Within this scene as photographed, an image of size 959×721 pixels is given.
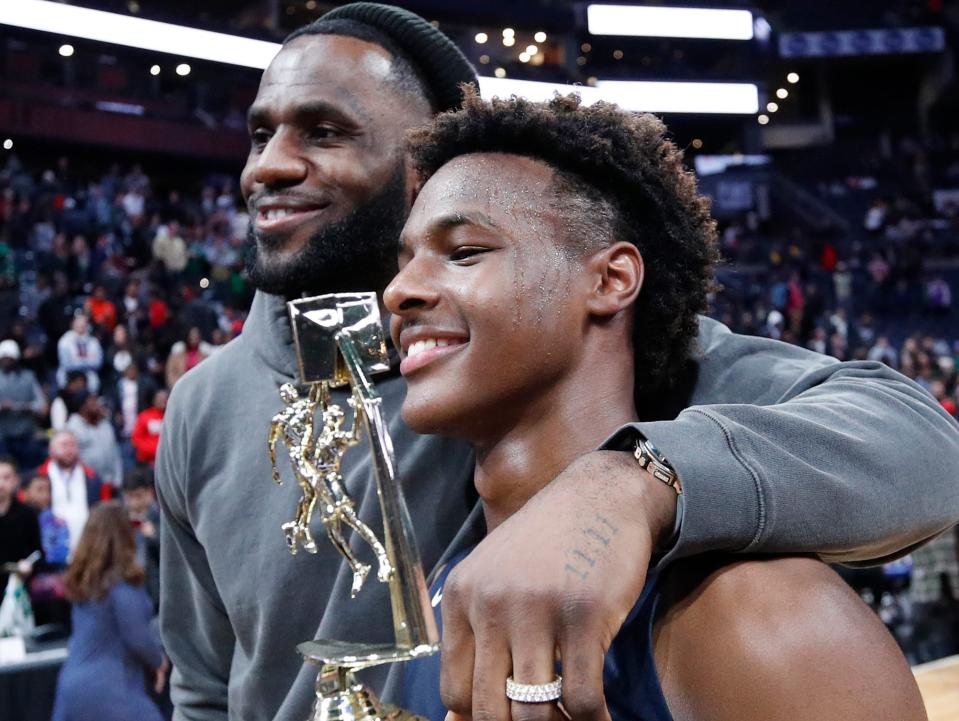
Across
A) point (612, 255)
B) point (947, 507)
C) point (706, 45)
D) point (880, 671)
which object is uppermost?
point (706, 45)

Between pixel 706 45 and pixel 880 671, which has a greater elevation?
pixel 706 45

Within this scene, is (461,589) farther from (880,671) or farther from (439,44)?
(439,44)

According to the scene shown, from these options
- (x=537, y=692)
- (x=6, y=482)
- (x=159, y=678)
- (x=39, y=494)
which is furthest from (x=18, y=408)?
(x=537, y=692)

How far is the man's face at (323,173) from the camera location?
1453 mm

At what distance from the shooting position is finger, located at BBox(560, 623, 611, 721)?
70cm

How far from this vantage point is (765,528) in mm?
903

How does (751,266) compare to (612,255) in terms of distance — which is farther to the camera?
(751,266)

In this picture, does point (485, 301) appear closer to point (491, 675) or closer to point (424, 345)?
point (424, 345)

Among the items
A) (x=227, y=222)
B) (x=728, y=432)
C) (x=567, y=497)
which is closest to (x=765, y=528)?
(x=728, y=432)

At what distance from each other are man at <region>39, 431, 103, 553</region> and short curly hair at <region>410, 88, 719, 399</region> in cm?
536

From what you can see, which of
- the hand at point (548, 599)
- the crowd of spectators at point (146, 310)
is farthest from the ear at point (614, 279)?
the crowd of spectators at point (146, 310)

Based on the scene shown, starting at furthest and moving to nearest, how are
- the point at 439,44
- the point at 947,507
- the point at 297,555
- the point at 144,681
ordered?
the point at 144,681
the point at 439,44
the point at 297,555
the point at 947,507

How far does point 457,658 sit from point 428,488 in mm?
676

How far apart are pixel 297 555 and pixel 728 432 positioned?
0.71 metres
